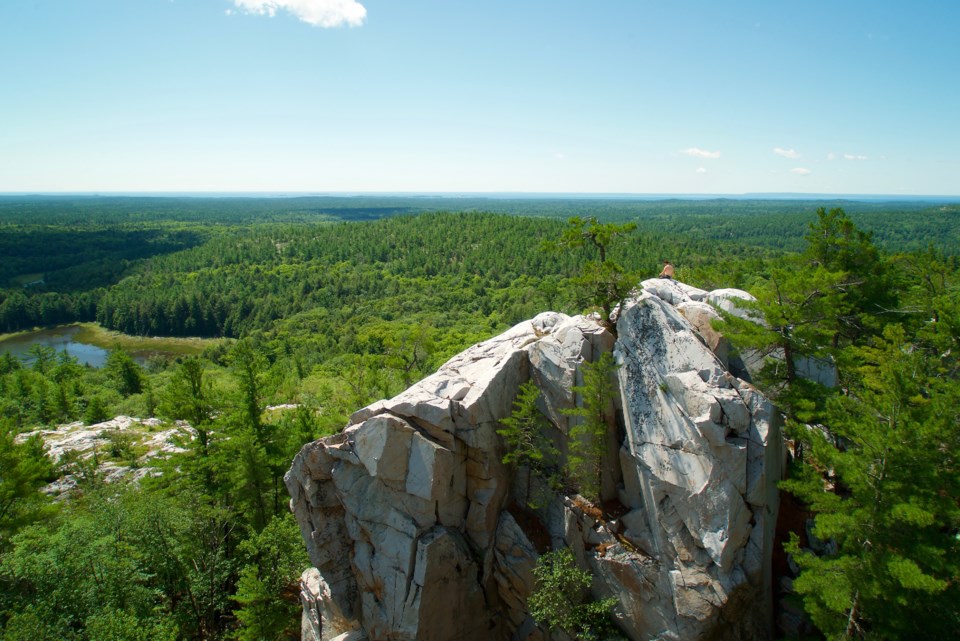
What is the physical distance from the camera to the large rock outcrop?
50.0 feet

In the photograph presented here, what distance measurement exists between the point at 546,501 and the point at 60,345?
124 metres

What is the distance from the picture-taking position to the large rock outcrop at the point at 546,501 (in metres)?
15.2

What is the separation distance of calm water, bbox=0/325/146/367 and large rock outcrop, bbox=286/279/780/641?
307ft

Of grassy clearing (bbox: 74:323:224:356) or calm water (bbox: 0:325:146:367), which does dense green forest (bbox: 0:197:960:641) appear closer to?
calm water (bbox: 0:325:146:367)

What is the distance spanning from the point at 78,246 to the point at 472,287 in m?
165

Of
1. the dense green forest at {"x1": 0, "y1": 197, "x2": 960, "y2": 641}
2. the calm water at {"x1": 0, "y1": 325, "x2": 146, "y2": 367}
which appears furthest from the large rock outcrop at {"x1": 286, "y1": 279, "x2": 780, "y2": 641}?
the calm water at {"x1": 0, "y1": 325, "x2": 146, "y2": 367}

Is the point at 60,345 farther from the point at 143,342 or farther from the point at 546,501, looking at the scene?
the point at 546,501

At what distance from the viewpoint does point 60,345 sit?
10125 cm

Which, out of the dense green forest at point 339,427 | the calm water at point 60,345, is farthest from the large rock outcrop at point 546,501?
the calm water at point 60,345

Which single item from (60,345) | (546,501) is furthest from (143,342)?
(546,501)

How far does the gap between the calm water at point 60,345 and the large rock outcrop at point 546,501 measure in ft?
307

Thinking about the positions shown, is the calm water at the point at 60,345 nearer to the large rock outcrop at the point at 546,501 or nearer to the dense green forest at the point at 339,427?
the dense green forest at the point at 339,427

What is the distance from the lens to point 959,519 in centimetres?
1137

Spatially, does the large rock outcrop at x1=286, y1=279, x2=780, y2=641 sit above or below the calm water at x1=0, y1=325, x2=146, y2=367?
above
